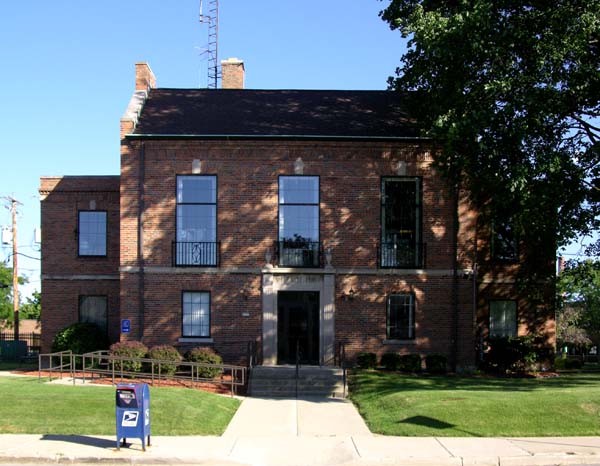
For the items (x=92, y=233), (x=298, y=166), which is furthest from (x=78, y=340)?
(x=298, y=166)

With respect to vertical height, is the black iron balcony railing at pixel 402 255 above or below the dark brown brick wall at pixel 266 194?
below

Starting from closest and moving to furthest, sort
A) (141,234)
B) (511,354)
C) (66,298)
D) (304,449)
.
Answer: (304,449) < (141,234) < (511,354) < (66,298)

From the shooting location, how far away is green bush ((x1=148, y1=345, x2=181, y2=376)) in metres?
21.6

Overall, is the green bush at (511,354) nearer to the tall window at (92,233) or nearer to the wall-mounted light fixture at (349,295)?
the wall-mounted light fixture at (349,295)

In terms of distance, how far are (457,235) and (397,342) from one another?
4248mm

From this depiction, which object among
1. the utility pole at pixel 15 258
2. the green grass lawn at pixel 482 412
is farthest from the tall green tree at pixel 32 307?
the green grass lawn at pixel 482 412

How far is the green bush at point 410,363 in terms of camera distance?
923 inches

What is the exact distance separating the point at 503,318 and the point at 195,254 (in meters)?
11.6

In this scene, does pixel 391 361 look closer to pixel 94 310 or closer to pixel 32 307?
pixel 94 310

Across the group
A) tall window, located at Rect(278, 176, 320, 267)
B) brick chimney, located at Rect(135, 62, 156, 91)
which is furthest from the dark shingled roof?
tall window, located at Rect(278, 176, 320, 267)

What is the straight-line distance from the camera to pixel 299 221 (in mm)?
24281

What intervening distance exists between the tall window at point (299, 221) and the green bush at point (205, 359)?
4.11m

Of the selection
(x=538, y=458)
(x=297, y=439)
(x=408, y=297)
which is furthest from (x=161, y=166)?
(x=538, y=458)

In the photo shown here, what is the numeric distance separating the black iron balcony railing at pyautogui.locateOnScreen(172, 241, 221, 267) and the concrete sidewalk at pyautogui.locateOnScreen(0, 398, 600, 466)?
9.92 meters
